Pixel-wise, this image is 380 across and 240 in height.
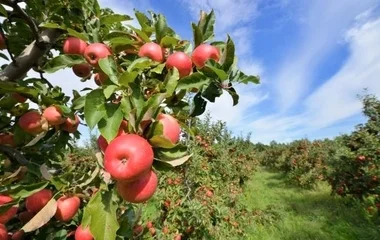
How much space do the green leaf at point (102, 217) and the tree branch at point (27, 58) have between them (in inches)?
40.0

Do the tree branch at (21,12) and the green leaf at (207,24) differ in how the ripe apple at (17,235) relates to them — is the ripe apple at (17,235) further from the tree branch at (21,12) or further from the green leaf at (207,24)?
the green leaf at (207,24)

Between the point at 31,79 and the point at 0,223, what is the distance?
788 mm

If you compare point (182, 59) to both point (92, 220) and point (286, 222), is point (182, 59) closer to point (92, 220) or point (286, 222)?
point (92, 220)

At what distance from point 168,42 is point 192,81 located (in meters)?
0.24

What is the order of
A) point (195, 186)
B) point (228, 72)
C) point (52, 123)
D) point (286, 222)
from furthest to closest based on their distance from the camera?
1. point (286, 222)
2. point (195, 186)
3. point (52, 123)
4. point (228, 72)

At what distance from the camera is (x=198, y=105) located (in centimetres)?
113

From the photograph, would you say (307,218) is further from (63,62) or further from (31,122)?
(63,62)

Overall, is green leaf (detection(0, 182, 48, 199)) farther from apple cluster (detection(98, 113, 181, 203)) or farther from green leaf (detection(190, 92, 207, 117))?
green leaf (detection(190, 92, 207, 117))

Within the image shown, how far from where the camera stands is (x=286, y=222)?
8328 millimetres

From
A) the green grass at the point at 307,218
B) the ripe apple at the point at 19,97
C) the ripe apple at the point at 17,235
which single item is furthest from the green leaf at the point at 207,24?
the green grass at the point at 307,218

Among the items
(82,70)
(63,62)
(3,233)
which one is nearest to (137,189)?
(63,62)

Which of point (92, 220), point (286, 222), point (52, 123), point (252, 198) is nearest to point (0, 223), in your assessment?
point (52, 123)

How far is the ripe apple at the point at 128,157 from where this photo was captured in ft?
2.73

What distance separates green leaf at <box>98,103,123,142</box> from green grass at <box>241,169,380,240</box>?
660 centimetres
